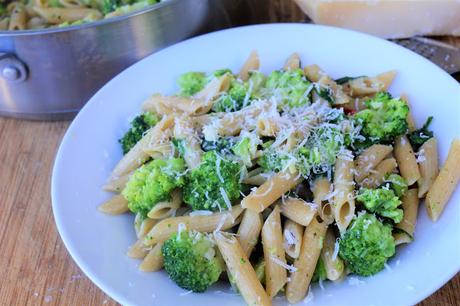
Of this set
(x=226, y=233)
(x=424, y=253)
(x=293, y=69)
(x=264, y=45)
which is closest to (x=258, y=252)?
(x=226, y=233)

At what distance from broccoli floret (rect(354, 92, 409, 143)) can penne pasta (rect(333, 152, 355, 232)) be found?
7.6 inches

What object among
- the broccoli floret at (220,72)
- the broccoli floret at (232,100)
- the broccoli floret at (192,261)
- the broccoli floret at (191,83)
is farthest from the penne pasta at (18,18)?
the broccoli floret at (192,261)

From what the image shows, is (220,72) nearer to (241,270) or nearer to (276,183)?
(276,183)

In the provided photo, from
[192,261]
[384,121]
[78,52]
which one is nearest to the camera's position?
[192,261]

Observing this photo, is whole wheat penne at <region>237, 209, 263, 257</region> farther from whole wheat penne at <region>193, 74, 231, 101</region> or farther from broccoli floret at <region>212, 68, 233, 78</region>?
broccoli floret at <region>212, 68, 233, 78</region>

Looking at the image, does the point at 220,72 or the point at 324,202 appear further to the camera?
the point at 220,72

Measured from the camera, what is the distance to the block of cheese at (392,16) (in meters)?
2.57

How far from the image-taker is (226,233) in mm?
1662

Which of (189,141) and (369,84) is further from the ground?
(369,84)

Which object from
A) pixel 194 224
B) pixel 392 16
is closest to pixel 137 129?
pixel 194 224

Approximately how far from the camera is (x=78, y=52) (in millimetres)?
2246

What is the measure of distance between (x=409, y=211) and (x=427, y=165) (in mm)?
189

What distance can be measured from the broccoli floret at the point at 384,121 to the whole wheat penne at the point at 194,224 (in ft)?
1.72

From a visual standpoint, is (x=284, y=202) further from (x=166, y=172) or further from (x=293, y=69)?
(x=293, y=69)
